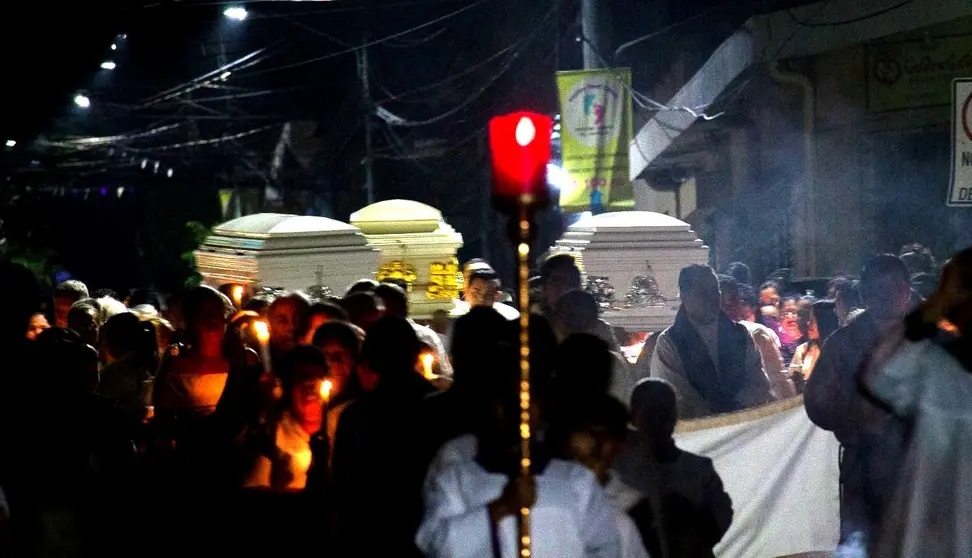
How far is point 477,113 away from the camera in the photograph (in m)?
29.9

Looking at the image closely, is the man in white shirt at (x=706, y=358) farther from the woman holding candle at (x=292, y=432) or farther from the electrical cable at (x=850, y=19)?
the electrical cable at (x=850, y=19)

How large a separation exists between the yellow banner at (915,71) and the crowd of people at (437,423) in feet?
17.0

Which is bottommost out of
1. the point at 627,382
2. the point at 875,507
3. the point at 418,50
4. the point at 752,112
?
the point at 875,507

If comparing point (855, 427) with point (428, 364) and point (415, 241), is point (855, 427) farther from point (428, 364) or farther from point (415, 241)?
point (415, 241)

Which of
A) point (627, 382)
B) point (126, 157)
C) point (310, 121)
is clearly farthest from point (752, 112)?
point (126, 157)

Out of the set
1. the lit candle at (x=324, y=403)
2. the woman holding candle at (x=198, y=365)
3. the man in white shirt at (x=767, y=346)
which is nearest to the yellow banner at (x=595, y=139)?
the man in white shirt at (x=767, y=346)

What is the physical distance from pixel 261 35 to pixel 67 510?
94.0 ft

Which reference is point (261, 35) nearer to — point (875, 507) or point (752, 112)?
point (752, 112)

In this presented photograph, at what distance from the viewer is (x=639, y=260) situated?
37.1 feet

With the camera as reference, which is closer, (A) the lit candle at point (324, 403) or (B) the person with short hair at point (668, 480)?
(B) the person with short hair at point (668, 480)

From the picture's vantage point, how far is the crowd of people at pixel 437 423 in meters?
5.07

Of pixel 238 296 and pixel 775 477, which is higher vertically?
pixel 238 296

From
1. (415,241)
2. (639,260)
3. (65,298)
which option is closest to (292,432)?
(639,260)

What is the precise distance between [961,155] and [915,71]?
5675 mm
